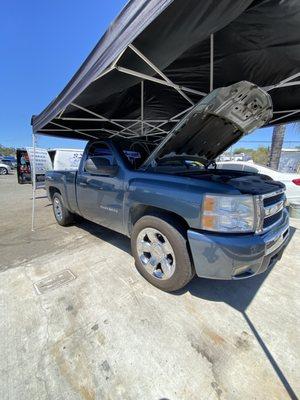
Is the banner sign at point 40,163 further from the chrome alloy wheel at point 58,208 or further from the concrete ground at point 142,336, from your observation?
the concrete ground at point 142,336

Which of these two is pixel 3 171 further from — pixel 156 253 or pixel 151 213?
pixel 156 253

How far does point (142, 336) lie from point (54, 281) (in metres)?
1.50

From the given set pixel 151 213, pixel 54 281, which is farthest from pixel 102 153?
pixel 54 281

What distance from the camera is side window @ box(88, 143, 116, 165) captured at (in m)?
3.30

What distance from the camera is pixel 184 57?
279 cm

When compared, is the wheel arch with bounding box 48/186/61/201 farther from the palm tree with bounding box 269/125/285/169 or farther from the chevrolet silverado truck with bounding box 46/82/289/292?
the palm tree with bounding box 269/125/285/169

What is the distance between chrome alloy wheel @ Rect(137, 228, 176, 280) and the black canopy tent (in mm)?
1843

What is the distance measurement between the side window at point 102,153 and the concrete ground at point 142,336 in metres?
1.56

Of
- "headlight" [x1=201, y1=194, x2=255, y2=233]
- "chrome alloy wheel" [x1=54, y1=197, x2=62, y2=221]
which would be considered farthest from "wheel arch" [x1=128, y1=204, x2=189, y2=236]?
"chrome alloy wheel" [x1=54, y1=197, x2=62, y2=221]

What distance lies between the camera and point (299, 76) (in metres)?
3.05

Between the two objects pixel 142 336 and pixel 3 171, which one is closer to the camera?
pixel 142 336

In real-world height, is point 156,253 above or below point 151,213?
below

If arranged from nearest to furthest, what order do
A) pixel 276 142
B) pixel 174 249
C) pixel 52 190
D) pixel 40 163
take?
1. pixel 174 249
2. pixel 52 190
3. pixel 276 142
4. pixel 40 163

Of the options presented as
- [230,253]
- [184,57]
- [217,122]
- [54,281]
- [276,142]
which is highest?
[184,57]
